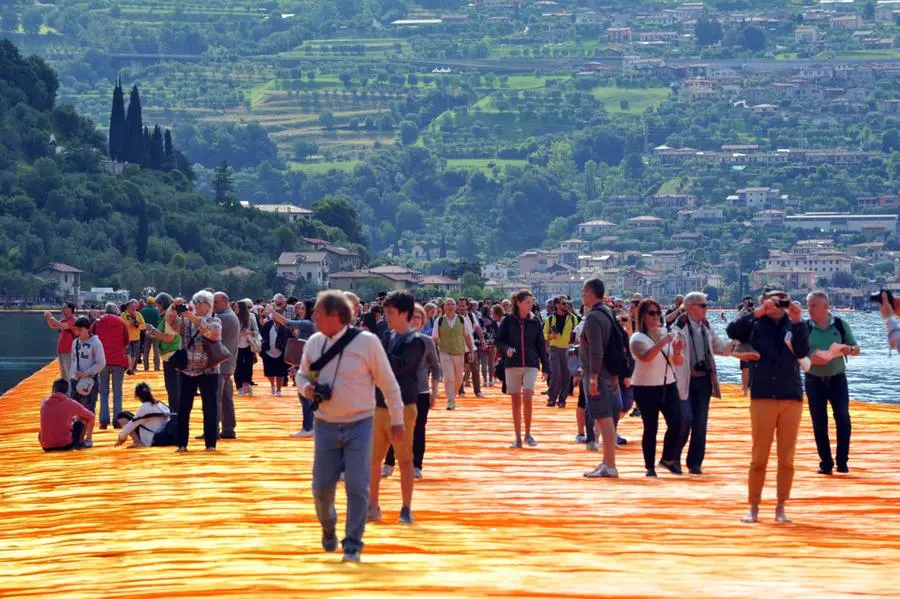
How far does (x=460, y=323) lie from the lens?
2584cm

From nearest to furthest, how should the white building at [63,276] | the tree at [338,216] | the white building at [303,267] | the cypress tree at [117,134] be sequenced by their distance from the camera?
the white building at [63,276]
the white building at [303,267]
the cypress tree at [117,134]
the tree at [338,216]

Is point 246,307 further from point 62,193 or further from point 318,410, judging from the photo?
point 62,193

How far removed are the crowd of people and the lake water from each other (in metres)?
14.6

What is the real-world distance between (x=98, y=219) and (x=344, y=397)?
A: 5019 inches

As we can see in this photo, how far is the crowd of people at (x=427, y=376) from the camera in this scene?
39.0ft

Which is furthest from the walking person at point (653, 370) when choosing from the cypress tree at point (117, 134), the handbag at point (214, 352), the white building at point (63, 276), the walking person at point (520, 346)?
the cypress tree at point (117, 134)

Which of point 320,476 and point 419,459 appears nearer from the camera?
point 320,476

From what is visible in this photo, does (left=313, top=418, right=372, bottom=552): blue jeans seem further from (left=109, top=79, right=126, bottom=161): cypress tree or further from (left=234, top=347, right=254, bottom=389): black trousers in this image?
(left=109, top=79, right=126, bottom=161): cypress tree

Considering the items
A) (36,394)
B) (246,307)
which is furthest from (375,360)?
(36,394)

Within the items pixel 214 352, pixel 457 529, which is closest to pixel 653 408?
pixel 457 529

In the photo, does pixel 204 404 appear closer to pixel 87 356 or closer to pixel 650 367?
pixel 87 356

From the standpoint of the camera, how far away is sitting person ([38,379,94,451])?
1952 centimetres

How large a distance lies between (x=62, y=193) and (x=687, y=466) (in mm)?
123522

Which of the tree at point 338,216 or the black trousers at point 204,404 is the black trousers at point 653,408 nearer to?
the black trousers at point 204,404
